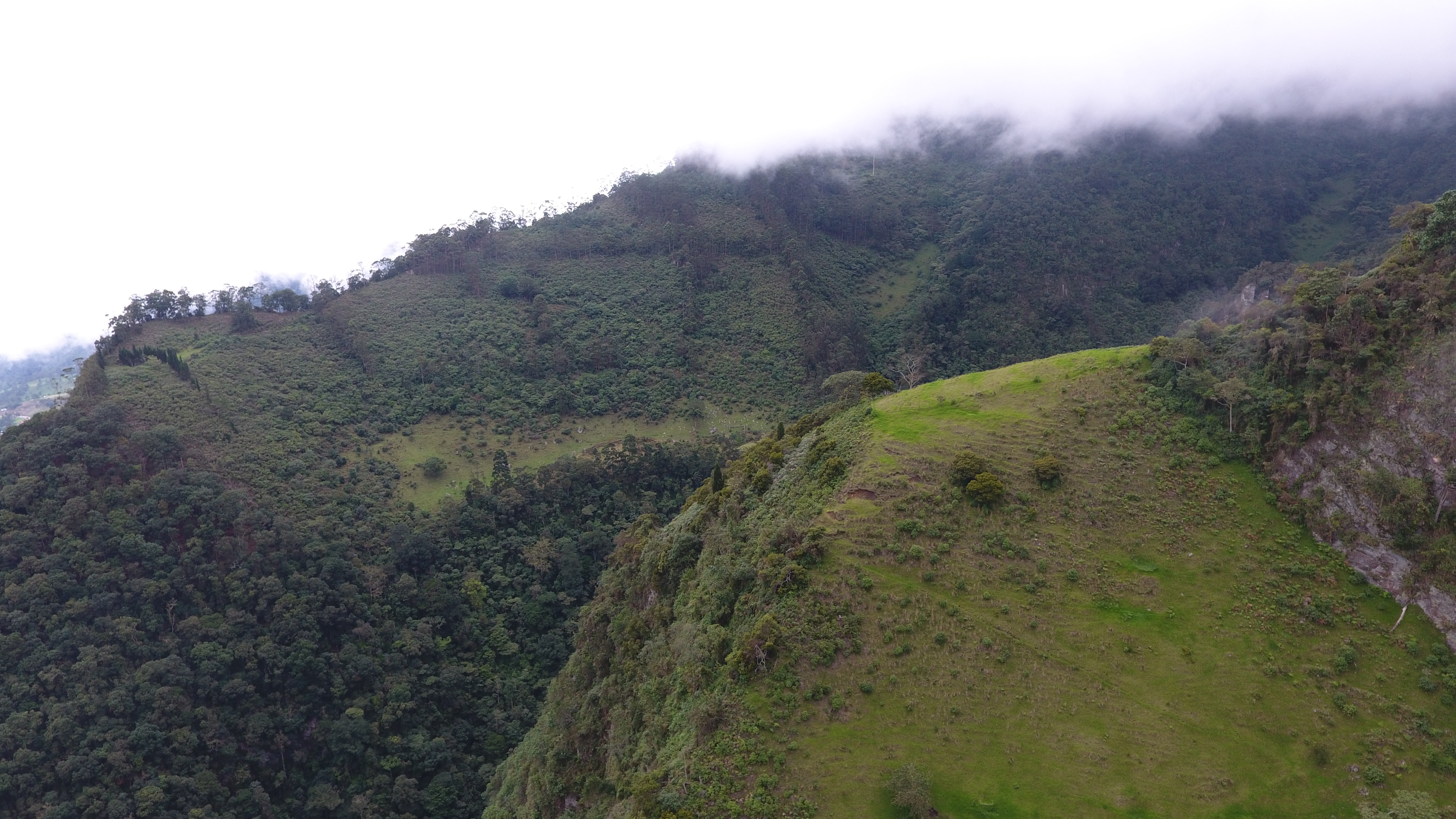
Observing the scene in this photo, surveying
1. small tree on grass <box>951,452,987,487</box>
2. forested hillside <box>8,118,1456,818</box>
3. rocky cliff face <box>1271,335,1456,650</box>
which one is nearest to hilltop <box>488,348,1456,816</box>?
small tree on grass <box>951,452,987,487</box>

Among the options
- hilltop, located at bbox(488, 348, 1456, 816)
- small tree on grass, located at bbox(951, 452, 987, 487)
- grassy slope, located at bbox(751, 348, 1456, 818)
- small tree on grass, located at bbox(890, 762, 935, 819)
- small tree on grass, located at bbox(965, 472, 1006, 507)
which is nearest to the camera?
small tree on grass, located at bbox(890, 762, 935, 819)

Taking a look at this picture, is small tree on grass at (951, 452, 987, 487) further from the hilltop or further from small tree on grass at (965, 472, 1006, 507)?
the hilltop

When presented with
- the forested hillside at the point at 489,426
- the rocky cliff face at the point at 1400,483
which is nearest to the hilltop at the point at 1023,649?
the rocky cliff face at the point at 1400,483

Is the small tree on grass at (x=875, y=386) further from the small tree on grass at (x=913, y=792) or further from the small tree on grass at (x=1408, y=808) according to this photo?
the small tree on grass at (x=1408, y=808)

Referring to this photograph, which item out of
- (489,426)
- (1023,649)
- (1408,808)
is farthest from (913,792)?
(489,426)

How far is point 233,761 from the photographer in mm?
48656

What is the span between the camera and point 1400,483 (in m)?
27.3

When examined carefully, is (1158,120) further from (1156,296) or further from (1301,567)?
(1301,567)

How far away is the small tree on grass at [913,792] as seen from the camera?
2352 cm

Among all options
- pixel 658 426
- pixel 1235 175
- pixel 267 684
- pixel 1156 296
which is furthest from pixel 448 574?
pixel 1235 175

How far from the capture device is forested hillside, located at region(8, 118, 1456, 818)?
4778 cm

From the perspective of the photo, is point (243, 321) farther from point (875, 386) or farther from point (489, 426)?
point (875, 386)

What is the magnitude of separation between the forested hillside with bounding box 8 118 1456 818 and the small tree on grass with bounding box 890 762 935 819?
545cm

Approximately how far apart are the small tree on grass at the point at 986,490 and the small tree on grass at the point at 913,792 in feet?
41.3
